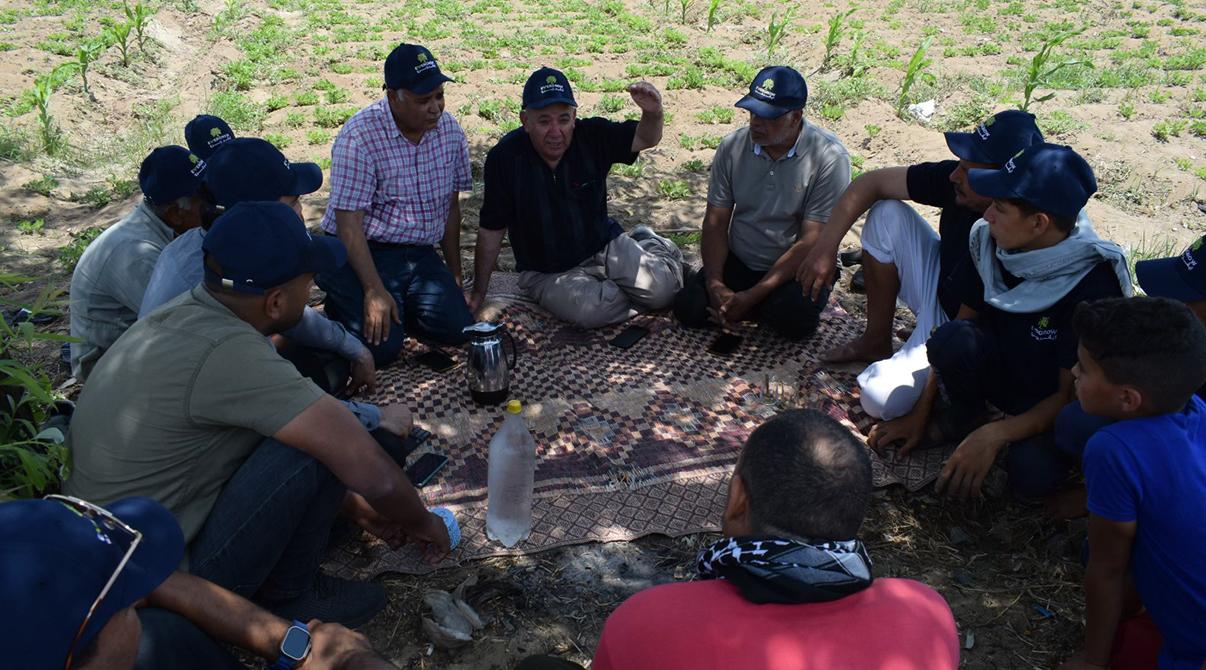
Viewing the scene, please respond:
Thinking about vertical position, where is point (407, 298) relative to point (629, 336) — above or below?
above

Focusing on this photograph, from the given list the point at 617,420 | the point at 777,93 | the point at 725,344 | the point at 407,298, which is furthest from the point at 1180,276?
the point at 407,298

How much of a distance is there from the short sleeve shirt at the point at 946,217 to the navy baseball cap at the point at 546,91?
1.81 metres

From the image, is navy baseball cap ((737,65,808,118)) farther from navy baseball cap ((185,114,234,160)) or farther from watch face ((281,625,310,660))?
watch face ((281,625,310,660))

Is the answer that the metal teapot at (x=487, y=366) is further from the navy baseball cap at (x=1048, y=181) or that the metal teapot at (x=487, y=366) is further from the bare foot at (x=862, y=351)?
the navy baseball cap at (x=1048, y=181)

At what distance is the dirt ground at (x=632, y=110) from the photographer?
317cm

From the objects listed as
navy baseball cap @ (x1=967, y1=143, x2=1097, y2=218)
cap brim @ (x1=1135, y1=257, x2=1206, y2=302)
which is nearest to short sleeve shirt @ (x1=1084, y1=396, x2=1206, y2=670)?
cap brim @ (x1=1135, y1=257, x2=1206, y2=302)

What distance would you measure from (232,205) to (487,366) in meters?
Result: 1.32

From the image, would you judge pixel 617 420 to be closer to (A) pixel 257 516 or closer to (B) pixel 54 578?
(A) pixel 257 516

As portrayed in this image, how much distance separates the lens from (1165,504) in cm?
240

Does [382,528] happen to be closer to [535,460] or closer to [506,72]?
[535,460]

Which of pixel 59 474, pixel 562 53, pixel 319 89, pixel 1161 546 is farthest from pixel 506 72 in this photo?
pixel 1161 546

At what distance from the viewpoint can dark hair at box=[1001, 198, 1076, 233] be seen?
10.9 feet

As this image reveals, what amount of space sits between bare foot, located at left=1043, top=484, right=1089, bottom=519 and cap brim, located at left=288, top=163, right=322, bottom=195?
3523mm

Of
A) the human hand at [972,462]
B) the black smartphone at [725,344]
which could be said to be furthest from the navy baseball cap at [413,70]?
the human hand at [972,462]
